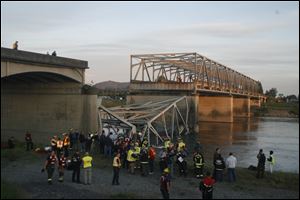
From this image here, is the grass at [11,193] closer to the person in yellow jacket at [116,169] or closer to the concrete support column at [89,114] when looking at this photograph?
the person in yellow jacket at [116,169]

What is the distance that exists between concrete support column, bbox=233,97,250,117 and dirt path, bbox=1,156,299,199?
102683 mm

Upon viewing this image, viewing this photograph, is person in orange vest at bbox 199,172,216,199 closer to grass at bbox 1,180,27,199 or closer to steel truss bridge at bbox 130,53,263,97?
grass at bbox 1,180,27,199

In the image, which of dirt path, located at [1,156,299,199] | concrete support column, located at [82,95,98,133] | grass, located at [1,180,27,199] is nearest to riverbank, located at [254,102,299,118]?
concrete support column, located at [82,95,98,133]

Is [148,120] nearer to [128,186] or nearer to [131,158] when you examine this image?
[131,158]

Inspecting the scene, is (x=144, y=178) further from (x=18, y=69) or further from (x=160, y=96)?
(x=160, y=96)

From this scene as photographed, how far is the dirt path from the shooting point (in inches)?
648

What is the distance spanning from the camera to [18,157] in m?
25.3

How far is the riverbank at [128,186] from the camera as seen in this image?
16.4 m

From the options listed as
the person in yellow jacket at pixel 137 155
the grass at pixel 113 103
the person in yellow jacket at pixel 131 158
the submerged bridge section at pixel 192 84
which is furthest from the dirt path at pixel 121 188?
the grass at pixel 113 103

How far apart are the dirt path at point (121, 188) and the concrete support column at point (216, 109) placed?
71.4m

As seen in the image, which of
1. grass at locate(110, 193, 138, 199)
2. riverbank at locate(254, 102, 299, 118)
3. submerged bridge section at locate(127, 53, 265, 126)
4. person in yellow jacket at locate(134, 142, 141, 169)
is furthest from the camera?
riverbank at locate(254, 102, 299, 118)

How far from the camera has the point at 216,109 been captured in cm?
9350

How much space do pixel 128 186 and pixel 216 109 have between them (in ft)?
252

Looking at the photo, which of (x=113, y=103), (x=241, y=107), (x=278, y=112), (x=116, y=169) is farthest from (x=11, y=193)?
(x=278, y=112)
